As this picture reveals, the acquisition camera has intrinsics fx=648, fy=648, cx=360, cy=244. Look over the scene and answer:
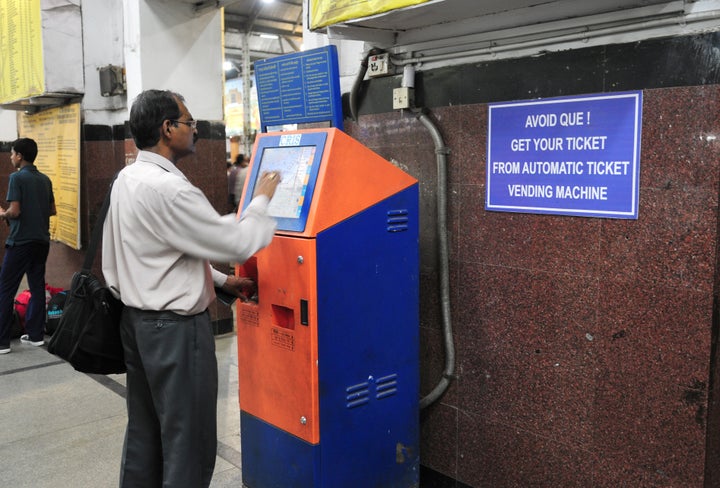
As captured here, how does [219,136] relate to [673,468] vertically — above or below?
above

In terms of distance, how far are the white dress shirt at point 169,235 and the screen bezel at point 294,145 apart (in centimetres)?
14

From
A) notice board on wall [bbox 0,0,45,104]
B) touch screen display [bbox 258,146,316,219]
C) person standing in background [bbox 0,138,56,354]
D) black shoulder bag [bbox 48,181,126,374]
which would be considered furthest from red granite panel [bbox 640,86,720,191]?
notice board on wall [bbox 0,0,45,104]

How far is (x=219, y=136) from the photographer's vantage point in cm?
550

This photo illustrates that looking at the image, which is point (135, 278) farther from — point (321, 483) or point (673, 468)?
point (673, 468)

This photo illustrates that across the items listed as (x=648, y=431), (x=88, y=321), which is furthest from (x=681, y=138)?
(x=88, y=321)

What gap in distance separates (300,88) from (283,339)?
42.2 inches

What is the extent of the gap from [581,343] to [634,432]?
0.35 meters

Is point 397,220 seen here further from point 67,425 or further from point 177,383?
point 67,425

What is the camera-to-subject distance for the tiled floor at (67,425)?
3.18m

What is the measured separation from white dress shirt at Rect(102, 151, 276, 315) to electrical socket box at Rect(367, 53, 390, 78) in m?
1.03

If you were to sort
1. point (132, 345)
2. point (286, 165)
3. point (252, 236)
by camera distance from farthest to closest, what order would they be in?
1. point (286, 165)
2. point (132, 345)
3. point (252, 236)

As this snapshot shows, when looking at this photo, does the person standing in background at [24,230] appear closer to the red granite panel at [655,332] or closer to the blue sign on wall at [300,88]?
the blue sign on wall at [300,88]

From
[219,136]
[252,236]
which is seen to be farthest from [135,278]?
[219,136]

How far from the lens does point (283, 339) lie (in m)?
2.46
